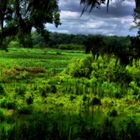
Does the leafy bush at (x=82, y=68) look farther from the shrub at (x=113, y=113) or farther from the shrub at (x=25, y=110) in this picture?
the shrub at (x=113, y=113)

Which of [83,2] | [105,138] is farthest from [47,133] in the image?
[83,2]

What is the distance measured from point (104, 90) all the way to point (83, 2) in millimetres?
9277

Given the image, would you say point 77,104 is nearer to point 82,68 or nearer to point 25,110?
point 25,110

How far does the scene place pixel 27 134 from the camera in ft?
37.8

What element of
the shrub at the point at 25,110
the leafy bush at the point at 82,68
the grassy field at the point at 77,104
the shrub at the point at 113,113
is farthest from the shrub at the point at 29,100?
the leafy bush at the point at 82,68

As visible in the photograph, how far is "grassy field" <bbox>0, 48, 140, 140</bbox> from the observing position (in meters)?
12.1

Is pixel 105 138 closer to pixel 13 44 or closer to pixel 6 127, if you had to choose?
pixel 6 127

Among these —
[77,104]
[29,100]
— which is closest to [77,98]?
[77,104]

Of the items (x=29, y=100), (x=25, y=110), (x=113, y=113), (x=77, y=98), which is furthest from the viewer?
(x=77, y=98)

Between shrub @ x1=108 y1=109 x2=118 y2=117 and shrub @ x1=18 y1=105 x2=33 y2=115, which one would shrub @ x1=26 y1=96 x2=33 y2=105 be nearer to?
shrub @ x1=18 y1=105 x2=33 y2=115

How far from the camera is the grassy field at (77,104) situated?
1206 centimetres

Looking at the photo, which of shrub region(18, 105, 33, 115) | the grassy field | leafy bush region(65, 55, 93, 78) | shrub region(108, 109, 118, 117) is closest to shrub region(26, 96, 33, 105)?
the grassy field

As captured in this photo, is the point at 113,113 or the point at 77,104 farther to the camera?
the point at 77,104

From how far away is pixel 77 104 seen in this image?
18.6 m
